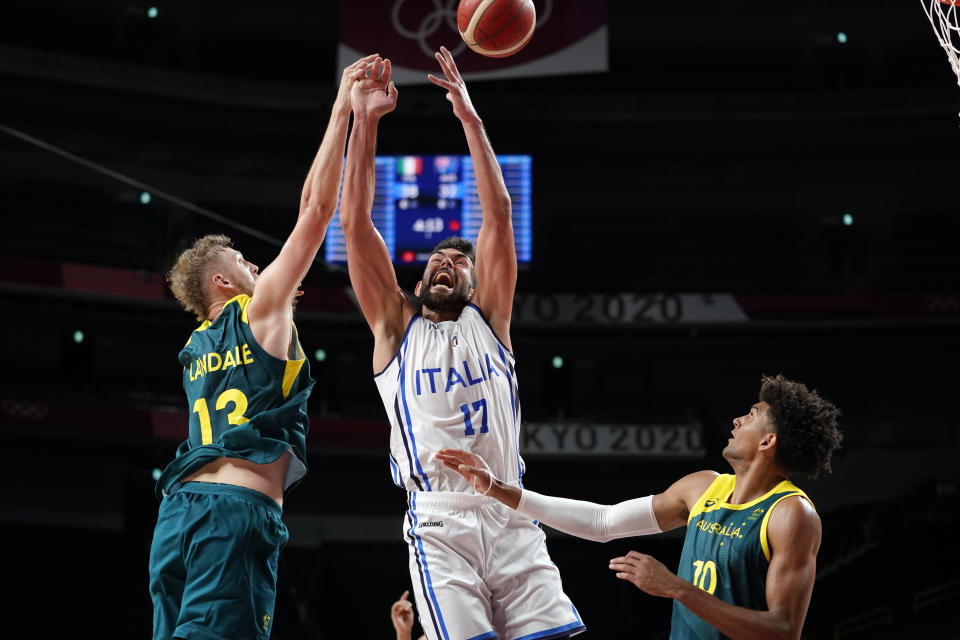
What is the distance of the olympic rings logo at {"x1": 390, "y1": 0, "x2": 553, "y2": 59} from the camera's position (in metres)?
12.4

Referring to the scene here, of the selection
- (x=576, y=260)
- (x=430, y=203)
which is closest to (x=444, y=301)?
(x=430, y=203)

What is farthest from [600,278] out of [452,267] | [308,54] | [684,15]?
[452,267]

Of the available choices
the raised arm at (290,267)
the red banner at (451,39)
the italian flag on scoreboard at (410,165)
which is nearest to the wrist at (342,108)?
the raised arm at (290,267)

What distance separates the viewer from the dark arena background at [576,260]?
1488 centimetres

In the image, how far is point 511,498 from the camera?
141 inches

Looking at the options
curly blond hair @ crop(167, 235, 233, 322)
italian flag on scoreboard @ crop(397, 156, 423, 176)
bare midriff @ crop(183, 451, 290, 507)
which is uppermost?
italian flag on scoreboard @ crop(397, 156, 423, 176)

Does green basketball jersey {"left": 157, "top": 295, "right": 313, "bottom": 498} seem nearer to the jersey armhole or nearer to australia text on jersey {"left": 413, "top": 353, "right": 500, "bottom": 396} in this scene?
australia text on jersey {"left": 413, "top": 353, "right": 500, "bottom": 396}

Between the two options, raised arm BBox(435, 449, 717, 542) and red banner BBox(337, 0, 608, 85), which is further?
red banner BBox(337, 0, 608, 85)

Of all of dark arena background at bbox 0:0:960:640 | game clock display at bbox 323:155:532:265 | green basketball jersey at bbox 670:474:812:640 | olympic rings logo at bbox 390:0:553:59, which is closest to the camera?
green basketball jersey at bbox 670:474:812:640

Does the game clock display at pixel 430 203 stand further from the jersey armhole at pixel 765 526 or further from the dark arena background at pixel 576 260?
the jersey armhole at pixel 765 526

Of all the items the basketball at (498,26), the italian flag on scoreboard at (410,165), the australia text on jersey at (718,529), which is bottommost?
the australia text on jersey at (718,529)

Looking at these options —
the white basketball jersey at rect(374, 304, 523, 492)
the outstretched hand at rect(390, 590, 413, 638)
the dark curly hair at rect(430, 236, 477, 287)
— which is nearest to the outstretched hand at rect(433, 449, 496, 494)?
the white basketball jersey at rect(374, 304, 523, 492)

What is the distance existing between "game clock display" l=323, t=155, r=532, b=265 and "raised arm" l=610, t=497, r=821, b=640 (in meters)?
10.5

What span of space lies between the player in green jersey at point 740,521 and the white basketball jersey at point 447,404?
19cm
